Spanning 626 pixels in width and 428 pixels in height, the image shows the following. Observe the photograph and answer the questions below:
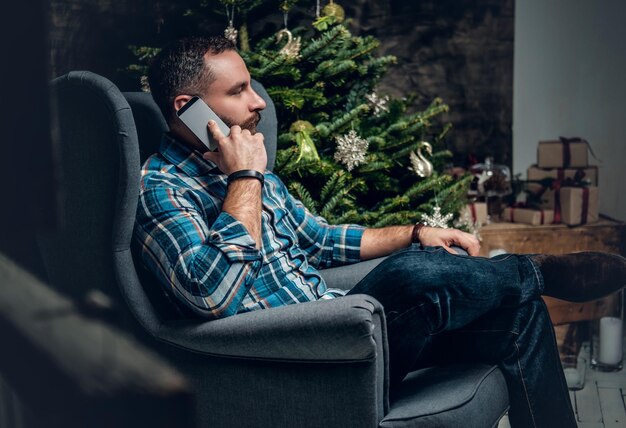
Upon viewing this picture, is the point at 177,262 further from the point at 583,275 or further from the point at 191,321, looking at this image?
the point at 583,275

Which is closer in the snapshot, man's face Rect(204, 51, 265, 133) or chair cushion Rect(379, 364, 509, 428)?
chair cushion Rect(379, 364, 509, 428)

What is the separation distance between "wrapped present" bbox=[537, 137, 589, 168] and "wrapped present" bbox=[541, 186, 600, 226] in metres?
0.15

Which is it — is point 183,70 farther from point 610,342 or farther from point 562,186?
point 562,186

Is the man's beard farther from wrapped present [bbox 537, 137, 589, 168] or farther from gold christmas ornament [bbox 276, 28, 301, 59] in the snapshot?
wrapped present [bbox 537, 137, 589, 168]

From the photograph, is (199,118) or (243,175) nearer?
(243,175)

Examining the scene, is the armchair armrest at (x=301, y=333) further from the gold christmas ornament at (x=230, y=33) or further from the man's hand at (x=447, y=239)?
the gold christmas ornament at (x=230, y=33)

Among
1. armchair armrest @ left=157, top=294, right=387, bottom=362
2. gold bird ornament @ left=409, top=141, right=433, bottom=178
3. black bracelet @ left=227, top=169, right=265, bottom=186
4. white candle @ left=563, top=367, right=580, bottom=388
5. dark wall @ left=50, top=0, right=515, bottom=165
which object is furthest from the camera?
dark wall @ left=50, top=0, right=515, bottom=165

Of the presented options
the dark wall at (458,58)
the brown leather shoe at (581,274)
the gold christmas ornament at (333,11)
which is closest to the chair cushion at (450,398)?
the brown leather shoe at (581,274)

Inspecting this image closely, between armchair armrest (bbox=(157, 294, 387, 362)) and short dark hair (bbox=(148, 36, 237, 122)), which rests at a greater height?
short dark hair (bbox=(148, 36, 237, 122))

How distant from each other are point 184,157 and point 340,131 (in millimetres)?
725

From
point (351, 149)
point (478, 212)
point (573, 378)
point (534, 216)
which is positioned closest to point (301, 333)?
point (351, 149)

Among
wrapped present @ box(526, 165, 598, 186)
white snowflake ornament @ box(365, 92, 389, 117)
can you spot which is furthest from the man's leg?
wrapped present @ box(526, 165, 598, 186)

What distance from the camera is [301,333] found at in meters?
1.36

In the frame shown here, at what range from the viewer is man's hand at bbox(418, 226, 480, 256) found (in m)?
1.85
